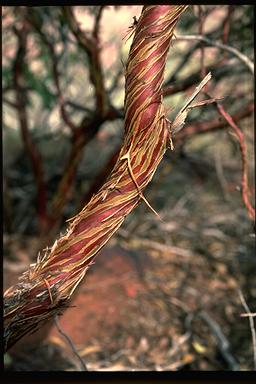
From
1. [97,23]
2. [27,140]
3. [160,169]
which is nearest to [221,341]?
[27,140]

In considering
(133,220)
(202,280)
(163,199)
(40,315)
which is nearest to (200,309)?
(202,280)

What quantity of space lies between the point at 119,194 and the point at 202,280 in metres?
2.30

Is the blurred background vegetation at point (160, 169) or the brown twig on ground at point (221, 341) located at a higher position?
the blurred background vegetation at point (160, 169)

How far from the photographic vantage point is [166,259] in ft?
11.3

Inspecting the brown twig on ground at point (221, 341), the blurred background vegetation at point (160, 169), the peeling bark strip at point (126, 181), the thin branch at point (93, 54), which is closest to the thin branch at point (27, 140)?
the blurred background vegetation at point (160, 169)

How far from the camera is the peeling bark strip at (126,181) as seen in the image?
1.06 meters

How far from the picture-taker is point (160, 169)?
12.5 feet

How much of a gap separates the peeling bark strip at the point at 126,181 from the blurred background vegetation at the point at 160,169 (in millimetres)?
855

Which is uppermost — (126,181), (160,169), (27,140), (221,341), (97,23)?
(97,23)

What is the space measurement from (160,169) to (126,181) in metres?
2.76

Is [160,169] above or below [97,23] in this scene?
below

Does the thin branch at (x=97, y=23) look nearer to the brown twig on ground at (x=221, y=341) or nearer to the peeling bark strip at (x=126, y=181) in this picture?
the peeling bark strip at (x=126, y=181)

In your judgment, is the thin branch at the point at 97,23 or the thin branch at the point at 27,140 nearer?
the thin branch at the point at 97,23

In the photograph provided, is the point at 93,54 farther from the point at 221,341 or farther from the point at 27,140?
the point at 221,341
